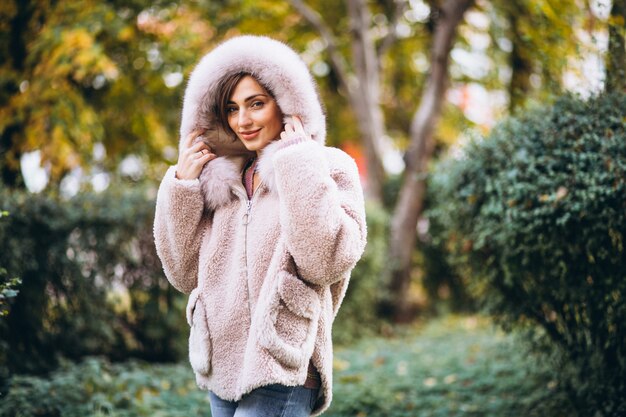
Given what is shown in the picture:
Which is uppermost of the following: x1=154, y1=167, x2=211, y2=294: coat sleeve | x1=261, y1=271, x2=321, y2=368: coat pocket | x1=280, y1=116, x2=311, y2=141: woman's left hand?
x1=280, y1=116, x2=311, y2=141: woman's left hand

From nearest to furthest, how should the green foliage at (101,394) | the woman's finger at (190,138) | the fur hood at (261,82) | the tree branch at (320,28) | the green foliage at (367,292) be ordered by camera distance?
the fur hood at (261,82)
the woman's finger at (190,138)
the green foliage at (101,394)
the green foliage at (367,292)
the tree branch at (320,28)

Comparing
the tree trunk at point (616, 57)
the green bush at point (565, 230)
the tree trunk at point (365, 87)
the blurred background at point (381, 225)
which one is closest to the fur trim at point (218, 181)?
the blurred background at point (381, 225)

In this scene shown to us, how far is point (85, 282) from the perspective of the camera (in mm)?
5340

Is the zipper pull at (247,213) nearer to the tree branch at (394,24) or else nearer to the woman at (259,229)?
the woman at (259,229)

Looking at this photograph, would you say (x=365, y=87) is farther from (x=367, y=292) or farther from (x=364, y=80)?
(x=367, y=292)

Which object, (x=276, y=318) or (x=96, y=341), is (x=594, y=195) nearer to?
(x=276, y=318)

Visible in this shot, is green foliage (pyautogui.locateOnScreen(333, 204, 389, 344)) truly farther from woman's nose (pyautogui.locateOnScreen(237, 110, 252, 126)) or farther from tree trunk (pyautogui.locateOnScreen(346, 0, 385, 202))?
woman's nose (pyautogui.locateOnScreen(237, 110, 252, 126))

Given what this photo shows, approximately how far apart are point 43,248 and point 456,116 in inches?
345

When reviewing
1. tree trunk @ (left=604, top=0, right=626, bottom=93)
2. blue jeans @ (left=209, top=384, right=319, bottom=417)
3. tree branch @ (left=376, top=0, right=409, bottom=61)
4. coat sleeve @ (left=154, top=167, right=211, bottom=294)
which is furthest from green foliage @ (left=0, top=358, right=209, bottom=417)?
tree branch @ (left=376, top=0, right=409, bottom=61)

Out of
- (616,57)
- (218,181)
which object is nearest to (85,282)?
(218,181)

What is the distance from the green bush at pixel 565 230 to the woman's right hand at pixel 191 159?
6.56 feet

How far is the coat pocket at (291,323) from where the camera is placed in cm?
197

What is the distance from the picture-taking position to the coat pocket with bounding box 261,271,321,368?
1972 mm

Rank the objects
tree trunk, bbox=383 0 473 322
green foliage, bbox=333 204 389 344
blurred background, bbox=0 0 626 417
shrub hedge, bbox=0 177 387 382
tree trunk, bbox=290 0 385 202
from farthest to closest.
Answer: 1. tree trunk, bbox=290 0 385 202
2. tree trunk, bbox=383 0 473 322
3. green foliage, bbox=333 204 389 344
4. shrub hedge, bbox=0 177 387 382
5. blurred background, bbox=0 0 626 417
